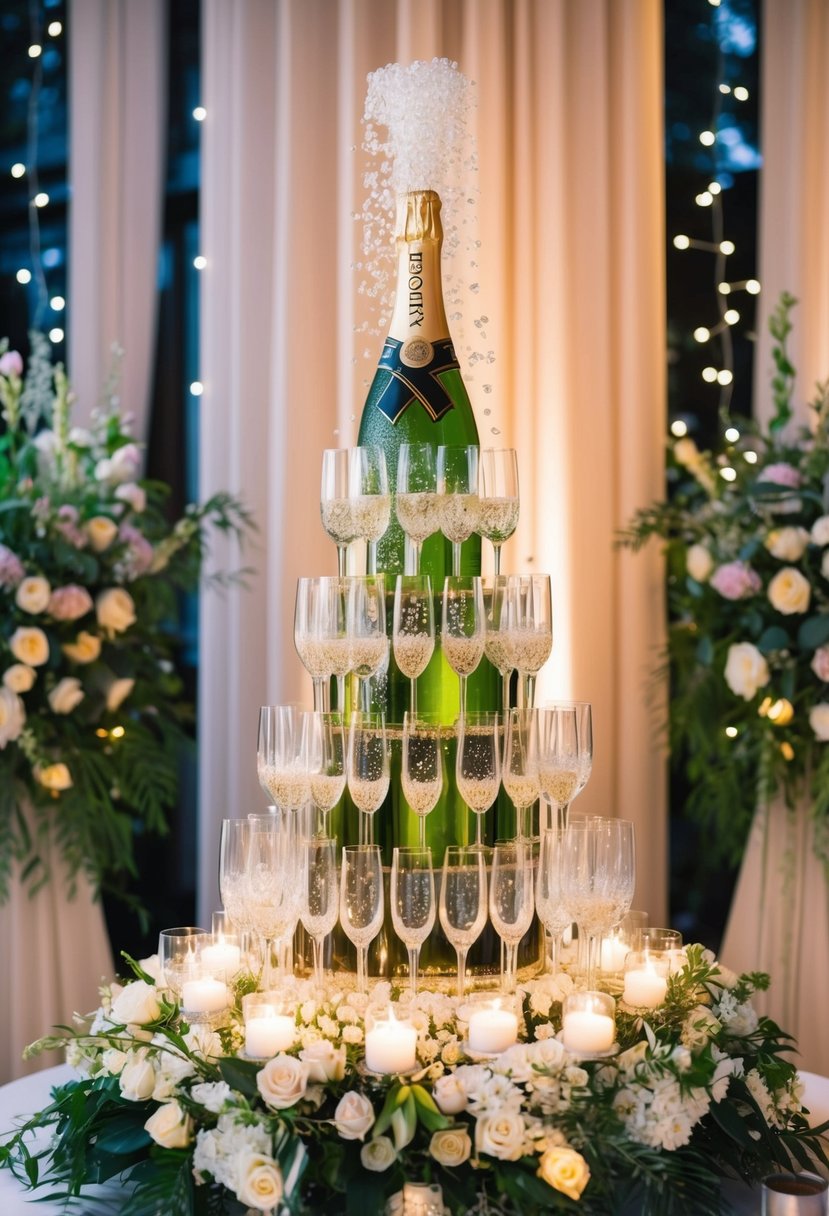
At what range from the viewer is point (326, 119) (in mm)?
3174

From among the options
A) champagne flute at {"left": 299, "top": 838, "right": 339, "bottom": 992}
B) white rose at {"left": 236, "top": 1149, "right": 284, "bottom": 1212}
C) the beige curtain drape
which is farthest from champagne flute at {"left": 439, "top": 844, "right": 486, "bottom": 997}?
the beige curtain drape

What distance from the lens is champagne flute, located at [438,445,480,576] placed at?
179 centimetres

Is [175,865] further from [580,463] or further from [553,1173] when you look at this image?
[553,1173]

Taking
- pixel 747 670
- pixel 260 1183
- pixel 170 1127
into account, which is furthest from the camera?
pixel 747 670

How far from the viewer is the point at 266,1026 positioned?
151 centimetres

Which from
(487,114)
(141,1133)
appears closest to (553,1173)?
(141,1133)

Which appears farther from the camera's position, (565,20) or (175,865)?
(175,865)

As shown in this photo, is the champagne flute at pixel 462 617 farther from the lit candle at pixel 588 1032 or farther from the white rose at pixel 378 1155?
the white rose at pixel 378 1155

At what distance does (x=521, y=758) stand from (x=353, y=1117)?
513 millimetres

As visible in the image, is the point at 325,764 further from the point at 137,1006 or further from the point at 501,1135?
the point at 501,1135

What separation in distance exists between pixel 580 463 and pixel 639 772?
0.75 m

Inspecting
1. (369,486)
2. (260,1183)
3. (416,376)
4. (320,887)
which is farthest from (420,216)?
(260,1183)

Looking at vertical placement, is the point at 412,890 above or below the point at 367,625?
below

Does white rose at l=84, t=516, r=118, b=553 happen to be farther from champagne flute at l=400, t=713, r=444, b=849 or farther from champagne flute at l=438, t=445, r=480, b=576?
champagne flute at l=400, t=713, r=444, b=849
